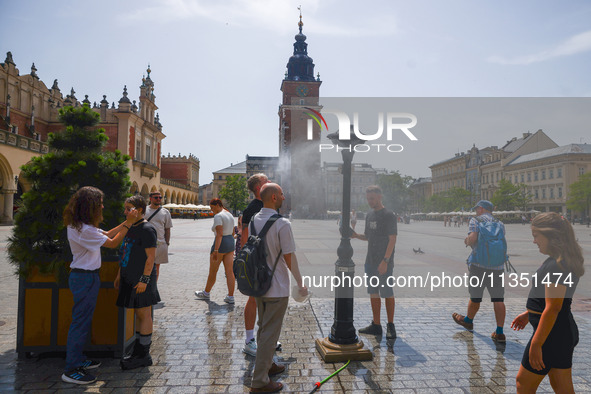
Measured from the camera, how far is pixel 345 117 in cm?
411

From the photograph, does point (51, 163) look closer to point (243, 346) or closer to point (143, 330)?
point (143, 330)

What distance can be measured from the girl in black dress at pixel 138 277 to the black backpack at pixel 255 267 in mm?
1044

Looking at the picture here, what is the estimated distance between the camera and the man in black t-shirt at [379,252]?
14.8 feet

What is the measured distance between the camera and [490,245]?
4523 mm

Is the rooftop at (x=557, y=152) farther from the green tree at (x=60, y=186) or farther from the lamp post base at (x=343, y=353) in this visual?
the green tree at (x=60, y=186)

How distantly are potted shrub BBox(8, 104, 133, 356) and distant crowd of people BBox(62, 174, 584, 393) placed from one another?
8.4 inches

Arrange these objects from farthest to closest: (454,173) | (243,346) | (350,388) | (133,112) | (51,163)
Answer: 1. (454,173)
2. (133,112)
3. (243,346)
4. (51,163)
5. (350,388)

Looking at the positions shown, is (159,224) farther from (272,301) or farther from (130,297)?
(272,301)

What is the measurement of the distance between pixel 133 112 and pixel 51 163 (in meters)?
44.4

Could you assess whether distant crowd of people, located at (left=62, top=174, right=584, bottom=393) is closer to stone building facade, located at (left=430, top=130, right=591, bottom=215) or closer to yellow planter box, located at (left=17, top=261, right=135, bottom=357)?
yellow planter box, located at (left=17, top=261, right=135, bottom=357)

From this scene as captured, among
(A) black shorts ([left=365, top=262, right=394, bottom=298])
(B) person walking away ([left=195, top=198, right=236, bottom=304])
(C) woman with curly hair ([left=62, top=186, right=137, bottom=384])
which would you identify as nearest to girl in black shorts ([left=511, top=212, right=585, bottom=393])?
(A) black shorts ([left=365, top=262, right=394, bottom=298])

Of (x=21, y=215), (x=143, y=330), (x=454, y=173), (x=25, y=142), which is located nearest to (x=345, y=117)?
(x=143, y=330)

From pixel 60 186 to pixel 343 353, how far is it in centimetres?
335

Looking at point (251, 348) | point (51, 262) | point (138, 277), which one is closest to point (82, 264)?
point (138, 277)
